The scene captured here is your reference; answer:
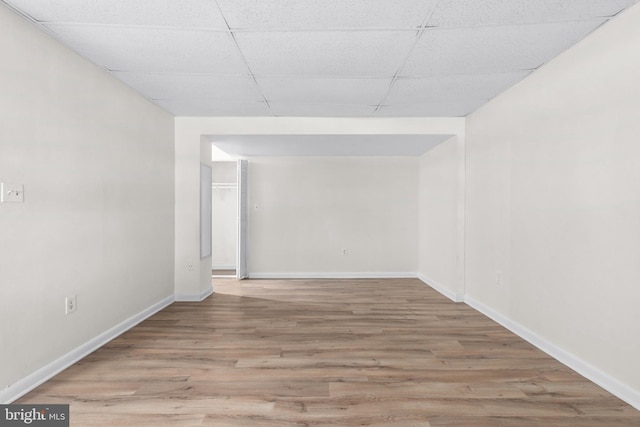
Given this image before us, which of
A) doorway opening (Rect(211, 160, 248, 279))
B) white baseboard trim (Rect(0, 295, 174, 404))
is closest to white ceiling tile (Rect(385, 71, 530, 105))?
white baseboard trim (Rect(0, 295, 174, 404))

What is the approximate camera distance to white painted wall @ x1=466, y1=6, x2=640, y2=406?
2.21 metres

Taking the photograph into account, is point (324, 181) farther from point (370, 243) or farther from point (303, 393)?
point (303, 393)

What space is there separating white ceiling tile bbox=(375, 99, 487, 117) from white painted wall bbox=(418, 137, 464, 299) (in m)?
0.50

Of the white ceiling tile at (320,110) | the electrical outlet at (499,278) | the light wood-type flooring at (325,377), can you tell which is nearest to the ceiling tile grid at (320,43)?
the white ceiling tile at (320,110)

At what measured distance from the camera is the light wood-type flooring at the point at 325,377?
204 cm

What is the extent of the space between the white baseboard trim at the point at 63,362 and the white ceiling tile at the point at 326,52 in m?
2.76

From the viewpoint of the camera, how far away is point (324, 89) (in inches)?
141

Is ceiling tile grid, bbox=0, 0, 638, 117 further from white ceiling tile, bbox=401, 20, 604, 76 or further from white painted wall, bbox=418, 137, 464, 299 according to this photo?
white painted wall, bbox=418, 137, 464, 299

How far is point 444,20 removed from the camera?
7.64ft

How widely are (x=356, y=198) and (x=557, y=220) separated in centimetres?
396

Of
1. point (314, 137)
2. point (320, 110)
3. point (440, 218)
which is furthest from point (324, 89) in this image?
point (440, 218)

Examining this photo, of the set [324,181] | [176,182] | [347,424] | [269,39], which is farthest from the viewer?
[324,181]

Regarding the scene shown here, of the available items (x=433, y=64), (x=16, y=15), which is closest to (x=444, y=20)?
(x=433, y=64)

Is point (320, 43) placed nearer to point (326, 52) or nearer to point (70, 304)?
point (326, 52)
